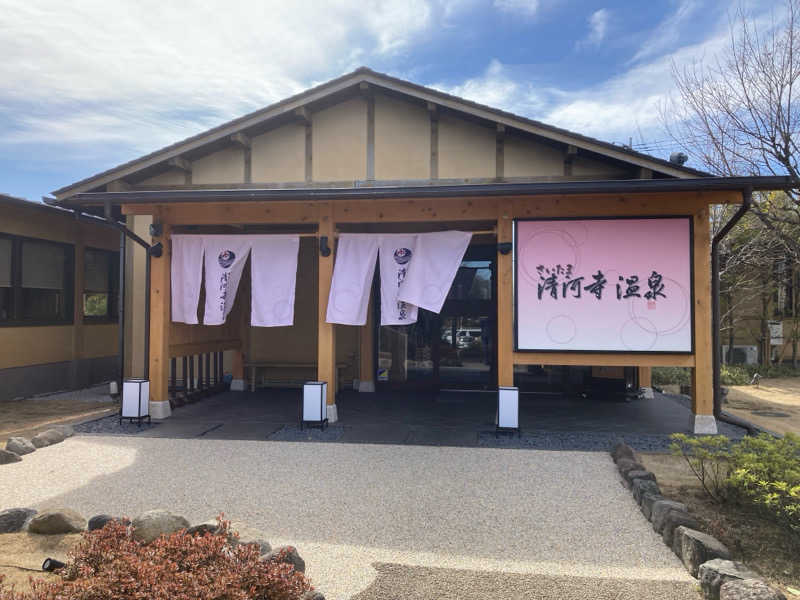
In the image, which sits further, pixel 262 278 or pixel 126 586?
pixel 262 278

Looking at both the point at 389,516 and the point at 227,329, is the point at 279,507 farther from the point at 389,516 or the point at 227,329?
the point at 227,329

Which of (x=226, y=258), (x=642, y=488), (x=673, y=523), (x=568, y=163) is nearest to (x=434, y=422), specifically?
(x=642, y=488)

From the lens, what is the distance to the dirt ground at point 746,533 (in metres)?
3.77

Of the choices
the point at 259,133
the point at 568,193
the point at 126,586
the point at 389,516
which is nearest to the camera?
the point at 126,586

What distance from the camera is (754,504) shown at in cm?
476

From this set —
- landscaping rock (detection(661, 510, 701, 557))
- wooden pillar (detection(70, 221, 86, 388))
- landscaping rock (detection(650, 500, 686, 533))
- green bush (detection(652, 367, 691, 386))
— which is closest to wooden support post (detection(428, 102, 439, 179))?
landscaping rock (detection(650, 500, 686, 533))

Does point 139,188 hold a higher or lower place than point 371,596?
higher

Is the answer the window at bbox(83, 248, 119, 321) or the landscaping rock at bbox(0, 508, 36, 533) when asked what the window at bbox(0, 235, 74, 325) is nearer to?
the window at bbox(83, 248, 119, 321)

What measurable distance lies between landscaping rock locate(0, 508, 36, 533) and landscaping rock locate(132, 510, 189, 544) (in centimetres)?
115

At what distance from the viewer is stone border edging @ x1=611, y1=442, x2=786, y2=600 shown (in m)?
3.13

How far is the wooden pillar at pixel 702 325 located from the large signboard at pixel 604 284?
0.31 feet

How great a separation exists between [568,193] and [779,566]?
16.2 ft

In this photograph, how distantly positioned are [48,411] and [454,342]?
26.1 ft

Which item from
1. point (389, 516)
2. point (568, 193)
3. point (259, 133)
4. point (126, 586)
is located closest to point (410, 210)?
point (568, 193)
